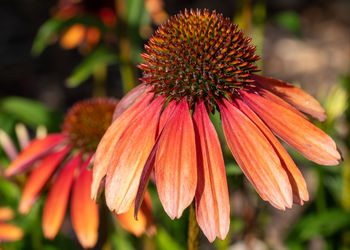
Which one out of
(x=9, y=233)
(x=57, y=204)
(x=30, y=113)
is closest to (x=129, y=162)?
(x=57, y=204)

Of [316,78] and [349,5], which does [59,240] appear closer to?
[316,78]

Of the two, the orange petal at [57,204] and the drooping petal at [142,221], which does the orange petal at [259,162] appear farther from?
the orange petal at [57,204]

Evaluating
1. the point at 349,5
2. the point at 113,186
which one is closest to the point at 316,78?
the point at 349,5

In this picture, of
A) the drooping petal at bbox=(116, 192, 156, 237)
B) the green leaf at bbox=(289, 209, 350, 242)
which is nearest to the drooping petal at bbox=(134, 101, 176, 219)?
the drooping petal at bbox=(116, 192, 156, 237)

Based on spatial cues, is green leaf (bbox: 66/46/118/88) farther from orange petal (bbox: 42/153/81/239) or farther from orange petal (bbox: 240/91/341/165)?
orange petal (bbox: 240/91/341/165)

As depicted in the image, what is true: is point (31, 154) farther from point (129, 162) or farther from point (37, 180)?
point (129, 162)
